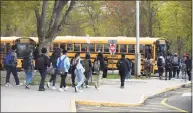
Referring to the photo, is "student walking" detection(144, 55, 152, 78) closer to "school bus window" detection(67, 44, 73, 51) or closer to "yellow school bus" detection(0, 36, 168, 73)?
"yellow school bus" detection(0, 36, 168, 73)

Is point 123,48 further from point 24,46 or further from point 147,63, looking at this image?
point 24,46

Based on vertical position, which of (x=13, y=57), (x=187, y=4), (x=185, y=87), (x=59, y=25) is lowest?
(x=185, y=87)

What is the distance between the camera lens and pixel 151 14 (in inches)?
1419

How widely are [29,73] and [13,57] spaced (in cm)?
96

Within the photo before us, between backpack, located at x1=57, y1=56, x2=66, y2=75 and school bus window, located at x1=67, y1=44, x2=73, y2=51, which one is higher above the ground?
school bus window, located at x1=67, y1=44, x2=73, y2=51

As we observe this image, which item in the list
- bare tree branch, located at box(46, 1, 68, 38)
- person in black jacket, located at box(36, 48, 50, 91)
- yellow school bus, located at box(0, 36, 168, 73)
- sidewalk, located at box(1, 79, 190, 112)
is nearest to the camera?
sidewalk, located at box(1, 79, 190, 112)

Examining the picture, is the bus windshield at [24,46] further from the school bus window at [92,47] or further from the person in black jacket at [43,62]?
the person in black jacket at [43,62]

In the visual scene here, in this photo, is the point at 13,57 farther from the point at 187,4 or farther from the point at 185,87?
the point at 187,4

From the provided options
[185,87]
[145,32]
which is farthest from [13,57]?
[145,32]

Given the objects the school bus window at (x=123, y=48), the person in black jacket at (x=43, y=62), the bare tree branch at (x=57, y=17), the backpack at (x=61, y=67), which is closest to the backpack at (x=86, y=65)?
the backpack at (x=61, y=67)

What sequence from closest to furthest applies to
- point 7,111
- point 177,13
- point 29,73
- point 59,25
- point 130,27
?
point 7,111, point 29,73, point 59,25, point 177,13, point 130,27

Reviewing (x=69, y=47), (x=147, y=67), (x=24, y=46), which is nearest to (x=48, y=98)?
(x=147, y=67)

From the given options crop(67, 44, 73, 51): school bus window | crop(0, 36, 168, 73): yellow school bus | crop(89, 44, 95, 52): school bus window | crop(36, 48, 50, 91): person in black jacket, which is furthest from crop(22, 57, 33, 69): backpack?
crop(67, 44, 73, 51): school bus window

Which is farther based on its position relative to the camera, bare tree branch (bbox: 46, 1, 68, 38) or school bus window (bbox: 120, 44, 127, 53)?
school bus window (bbox: 120, 44, 127, 53)
